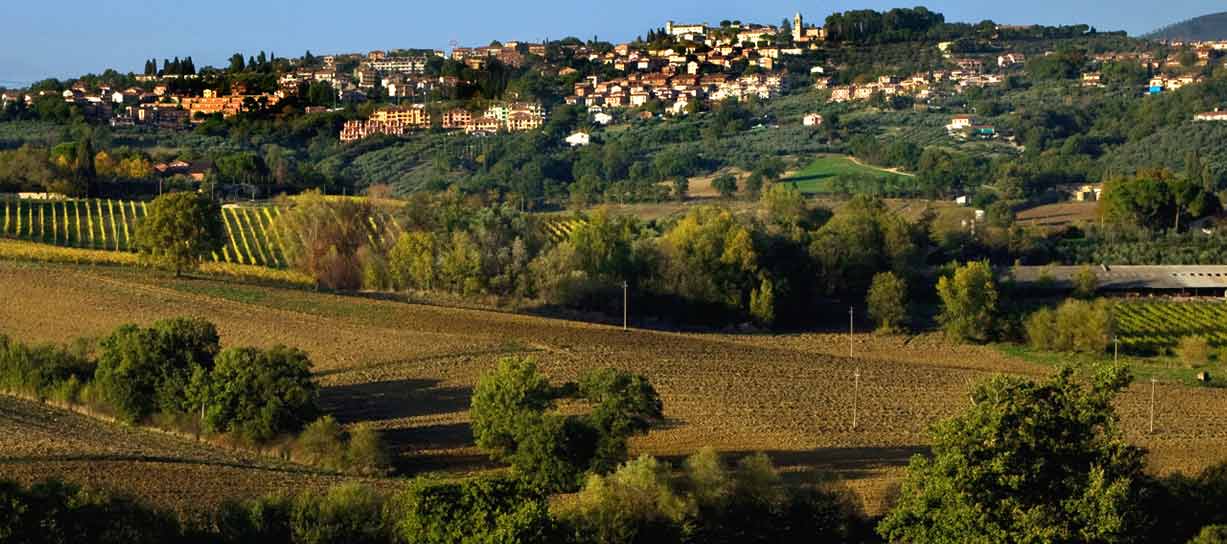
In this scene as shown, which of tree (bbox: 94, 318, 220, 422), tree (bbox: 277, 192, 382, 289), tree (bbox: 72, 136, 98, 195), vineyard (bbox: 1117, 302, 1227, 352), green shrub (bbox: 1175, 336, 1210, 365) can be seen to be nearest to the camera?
tree (bbox: 94, 318, 220, 422)

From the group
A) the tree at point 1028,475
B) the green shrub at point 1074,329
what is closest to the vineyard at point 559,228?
the green shrub at point 1074,329

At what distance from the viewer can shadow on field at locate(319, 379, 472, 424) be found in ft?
70.9

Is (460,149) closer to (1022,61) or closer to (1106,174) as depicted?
(1106,174)

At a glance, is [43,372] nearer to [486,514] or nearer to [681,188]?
[486,514]

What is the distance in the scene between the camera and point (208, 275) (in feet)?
109

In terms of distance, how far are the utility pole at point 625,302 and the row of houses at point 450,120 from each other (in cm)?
3935

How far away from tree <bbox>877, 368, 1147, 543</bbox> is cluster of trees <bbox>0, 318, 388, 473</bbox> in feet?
22.9

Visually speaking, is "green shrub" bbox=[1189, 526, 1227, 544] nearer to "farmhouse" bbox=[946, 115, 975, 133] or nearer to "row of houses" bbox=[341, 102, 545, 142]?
"row of houses" bbox=[341, 102, 545, 142]

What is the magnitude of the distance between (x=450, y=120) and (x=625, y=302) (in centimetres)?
4793

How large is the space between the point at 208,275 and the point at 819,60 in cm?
7085

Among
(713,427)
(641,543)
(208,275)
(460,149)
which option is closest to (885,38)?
(460,149)

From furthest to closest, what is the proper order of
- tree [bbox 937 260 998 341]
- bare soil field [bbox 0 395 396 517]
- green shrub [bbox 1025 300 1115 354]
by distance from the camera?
tree [bbox 937 260 998 341] < green shrub [bbox 1025 300 1115 354] < bare soil field [bbox 0 395 396 517]

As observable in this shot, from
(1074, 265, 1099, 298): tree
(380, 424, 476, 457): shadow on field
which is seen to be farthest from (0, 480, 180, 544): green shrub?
(1074, 265, 1099, 298): tree

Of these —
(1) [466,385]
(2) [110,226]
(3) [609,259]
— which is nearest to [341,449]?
(1) [466,385]
